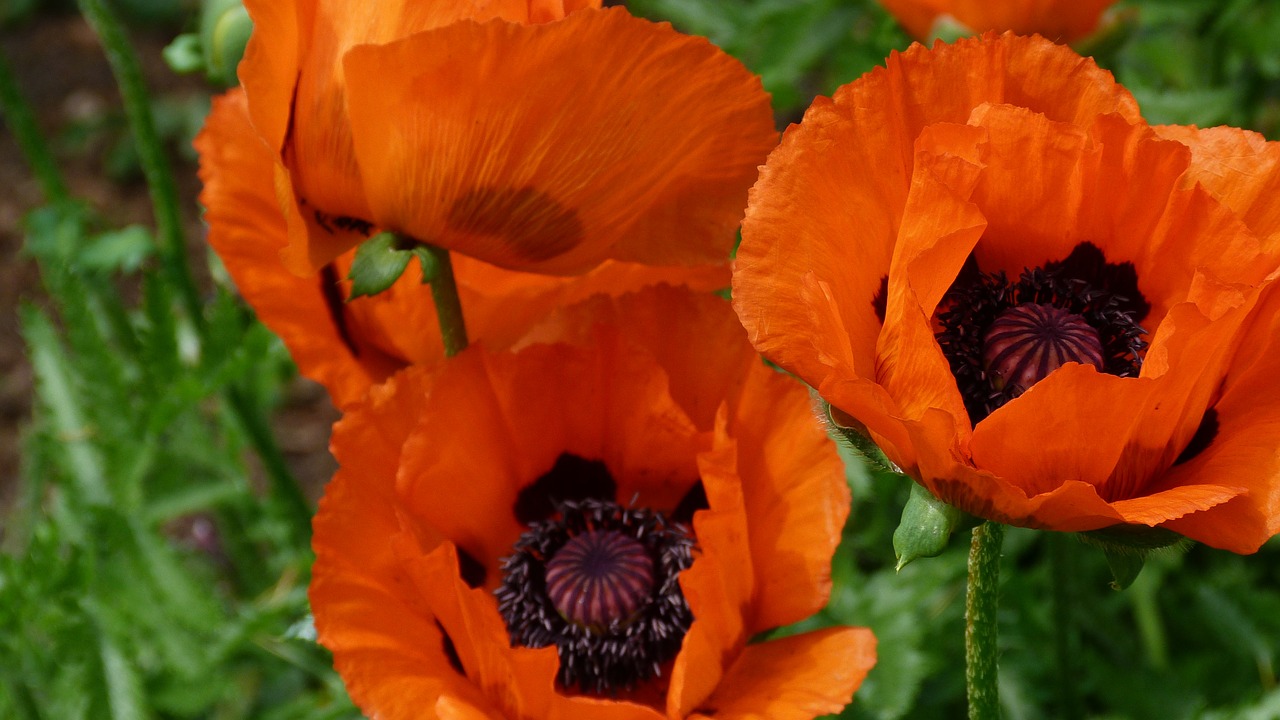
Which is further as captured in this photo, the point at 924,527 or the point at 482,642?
the point at 482,642

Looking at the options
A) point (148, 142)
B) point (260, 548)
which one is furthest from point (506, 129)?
point (260, 548)

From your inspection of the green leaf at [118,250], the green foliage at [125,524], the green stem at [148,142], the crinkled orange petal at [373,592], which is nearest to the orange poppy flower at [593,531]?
the crinkled orange petal at [373,592]

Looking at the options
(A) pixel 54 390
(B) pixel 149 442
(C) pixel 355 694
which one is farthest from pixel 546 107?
(A) pixel 54 390

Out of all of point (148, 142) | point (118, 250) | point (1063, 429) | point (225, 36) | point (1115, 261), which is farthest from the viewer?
point (118, 250)

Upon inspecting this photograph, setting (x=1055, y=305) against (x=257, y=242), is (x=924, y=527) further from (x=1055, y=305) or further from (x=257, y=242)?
(x=257, y=242)

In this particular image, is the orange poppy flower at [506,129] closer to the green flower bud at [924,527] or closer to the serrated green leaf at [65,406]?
the green flower bud at [924,527]

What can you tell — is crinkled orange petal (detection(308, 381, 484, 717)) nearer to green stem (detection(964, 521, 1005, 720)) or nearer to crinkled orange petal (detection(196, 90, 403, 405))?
crinkled orange petal (detection(196, 90, 403, 405))
